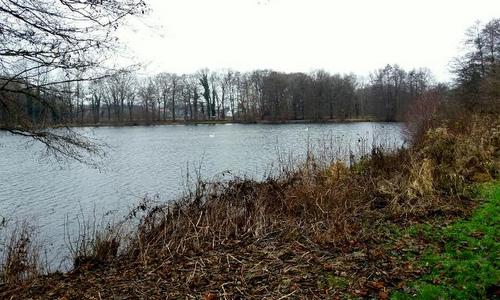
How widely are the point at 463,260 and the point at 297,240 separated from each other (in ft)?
7.39

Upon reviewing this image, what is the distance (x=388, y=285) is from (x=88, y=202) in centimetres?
1261

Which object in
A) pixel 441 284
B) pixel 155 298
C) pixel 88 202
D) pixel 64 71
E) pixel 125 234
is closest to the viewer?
pixel 441 284

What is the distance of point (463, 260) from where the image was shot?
4.56 meters

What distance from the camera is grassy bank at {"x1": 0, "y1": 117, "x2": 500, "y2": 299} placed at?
4496mm

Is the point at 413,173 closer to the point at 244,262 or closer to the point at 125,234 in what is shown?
the point at 244,262

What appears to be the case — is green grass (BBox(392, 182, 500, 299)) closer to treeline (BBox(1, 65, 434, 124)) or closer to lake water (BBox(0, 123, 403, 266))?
lake water (BBox(0, 123, 403, 266))

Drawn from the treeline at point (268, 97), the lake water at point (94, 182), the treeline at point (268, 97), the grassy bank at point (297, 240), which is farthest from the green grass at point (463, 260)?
the treeline at point (268, 97)

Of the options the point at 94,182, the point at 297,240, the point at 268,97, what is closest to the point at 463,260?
the point at 297,240

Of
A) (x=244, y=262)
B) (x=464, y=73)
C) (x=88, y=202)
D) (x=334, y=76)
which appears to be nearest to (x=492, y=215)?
(x=244, y=262)

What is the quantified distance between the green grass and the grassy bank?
0.10ft

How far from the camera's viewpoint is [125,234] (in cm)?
802

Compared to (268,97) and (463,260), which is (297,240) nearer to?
(463,260)

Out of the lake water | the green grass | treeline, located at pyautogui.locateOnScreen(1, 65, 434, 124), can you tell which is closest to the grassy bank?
the green grass

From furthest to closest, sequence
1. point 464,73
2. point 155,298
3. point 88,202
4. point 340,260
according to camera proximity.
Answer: point 464,73 → point 88,202 → point 340,260 → point 155,298
